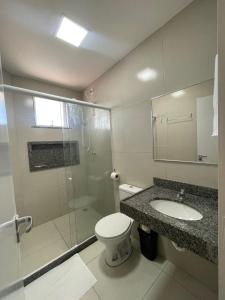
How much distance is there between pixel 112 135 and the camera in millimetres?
2197

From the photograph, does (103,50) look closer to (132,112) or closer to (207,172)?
(132,112)

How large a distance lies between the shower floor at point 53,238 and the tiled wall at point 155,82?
2.65 ft

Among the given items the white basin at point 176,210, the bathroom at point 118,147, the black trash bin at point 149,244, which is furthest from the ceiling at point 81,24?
the black trash bin at point 149,244

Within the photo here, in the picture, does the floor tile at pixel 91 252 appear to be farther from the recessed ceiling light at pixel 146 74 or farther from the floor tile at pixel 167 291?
Result: the recessed ceiling light at pixel 146 74

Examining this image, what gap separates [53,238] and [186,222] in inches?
75.5

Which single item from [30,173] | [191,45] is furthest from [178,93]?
[30,173]

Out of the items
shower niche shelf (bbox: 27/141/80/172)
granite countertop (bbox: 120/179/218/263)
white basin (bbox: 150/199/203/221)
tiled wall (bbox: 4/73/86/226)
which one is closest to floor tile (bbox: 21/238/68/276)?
tiled wall (bbox: 4/73/86/226)

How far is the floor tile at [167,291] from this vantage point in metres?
1.21

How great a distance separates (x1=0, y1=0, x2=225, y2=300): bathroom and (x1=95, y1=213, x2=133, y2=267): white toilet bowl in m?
0.01

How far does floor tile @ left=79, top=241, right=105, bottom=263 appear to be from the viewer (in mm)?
1680

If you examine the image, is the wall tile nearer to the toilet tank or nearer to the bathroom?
the bathroom

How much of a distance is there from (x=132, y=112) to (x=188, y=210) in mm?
1243

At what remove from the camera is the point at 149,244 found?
5.12 feet

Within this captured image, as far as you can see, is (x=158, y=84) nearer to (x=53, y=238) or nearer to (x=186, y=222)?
(x=186, y=222)
